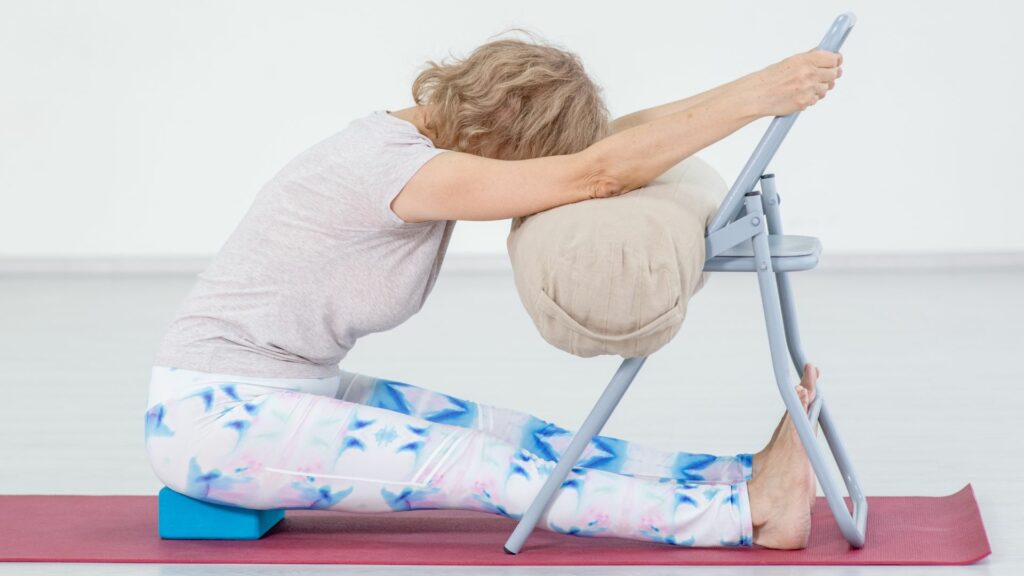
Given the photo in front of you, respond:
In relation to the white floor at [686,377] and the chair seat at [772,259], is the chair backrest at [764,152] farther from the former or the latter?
the white floor at [686,377]

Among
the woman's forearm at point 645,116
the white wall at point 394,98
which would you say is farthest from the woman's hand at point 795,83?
the white wall at point 394,98

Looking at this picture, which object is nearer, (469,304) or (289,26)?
(469,304)

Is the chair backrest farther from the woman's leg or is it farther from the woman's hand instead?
the woman's leg

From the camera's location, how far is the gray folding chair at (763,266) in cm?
161

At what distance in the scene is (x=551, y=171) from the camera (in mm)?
1655

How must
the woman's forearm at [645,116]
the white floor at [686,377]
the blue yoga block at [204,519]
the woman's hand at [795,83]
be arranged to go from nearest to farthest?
the woman's hand at [795,83]
the blue yoga block at [204,519]
the woman's forearm at [645,116]
the white floor at [686,377]

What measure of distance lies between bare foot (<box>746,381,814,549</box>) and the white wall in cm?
362

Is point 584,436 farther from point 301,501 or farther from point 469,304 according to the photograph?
point 469,304

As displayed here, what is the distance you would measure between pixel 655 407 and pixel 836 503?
121 cm

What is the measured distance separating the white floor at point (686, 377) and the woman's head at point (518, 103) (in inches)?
22.9

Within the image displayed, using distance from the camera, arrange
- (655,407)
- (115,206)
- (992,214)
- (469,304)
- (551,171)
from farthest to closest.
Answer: (115,206) → (992,214) → (469,304) → (655,407) → (551,171)

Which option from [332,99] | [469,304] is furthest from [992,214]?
[332,99]

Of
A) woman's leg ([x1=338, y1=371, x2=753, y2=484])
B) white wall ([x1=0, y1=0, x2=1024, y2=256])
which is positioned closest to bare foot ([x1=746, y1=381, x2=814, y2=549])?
woman's leg ([x1=338, y1=371, x2=753, y2=484])

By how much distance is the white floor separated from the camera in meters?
2.33
